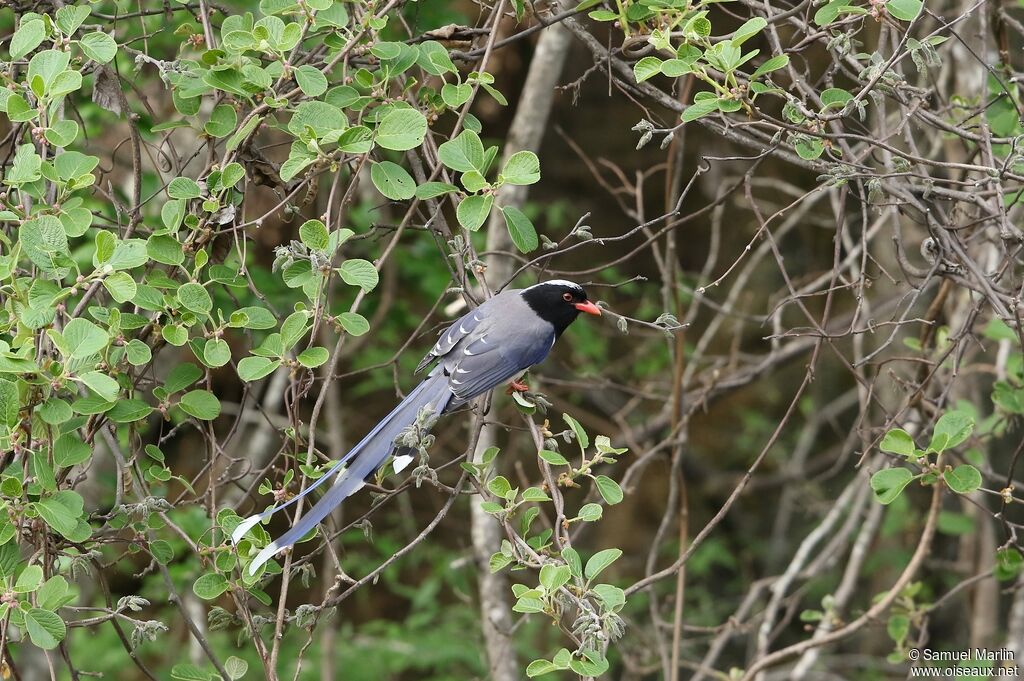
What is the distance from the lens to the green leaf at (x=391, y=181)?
2713 millimetres

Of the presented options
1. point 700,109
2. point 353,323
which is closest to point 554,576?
point 353,323

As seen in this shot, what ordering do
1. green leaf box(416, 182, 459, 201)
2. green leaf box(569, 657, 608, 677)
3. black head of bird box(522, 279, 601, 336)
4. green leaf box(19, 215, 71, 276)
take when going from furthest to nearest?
black head of bird box(522, 279, 601, 336) → green leaf box(416, 182, 459, 201) → green leaf box(19, 215, 71, 276) → green leaf box(569, 657, 608, 677)

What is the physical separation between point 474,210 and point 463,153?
154 millimetres

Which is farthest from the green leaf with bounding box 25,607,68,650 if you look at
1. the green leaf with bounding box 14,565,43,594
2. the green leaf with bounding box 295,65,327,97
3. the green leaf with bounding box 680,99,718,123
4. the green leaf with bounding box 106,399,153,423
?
the green leaf with bounding box 680,99,718,123

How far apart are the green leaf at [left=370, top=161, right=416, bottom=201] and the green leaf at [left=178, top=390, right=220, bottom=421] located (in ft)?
2.34

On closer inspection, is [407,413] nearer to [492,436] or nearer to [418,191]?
[418,191]

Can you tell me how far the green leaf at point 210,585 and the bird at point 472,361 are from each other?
0.24 m

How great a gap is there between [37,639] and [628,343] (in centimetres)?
643

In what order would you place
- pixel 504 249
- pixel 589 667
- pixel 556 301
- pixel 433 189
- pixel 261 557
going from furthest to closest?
pixel 504 249 → pixel 556 301 → pixel 433 189 → pixel 261 557 → pixel 589 667

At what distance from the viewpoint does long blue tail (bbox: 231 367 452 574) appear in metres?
2.48

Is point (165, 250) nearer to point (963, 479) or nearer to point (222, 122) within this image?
point (222, 122)

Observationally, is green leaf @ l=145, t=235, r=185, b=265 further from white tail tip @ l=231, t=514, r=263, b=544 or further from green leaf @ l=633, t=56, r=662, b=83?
green leaf @ l=633, t=56, r=662, b=83

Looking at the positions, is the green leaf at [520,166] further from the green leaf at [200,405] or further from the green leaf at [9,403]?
the green leaf at [9,403]

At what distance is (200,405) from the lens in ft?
8.62
